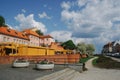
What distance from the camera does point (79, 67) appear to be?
32719mm

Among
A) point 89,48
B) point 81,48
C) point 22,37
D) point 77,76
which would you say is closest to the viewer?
point 77,76

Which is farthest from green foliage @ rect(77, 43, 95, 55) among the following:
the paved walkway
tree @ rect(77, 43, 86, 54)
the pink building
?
the paved walkway

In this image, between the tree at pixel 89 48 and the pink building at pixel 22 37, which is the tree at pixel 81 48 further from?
the pink building at pixel 22 37

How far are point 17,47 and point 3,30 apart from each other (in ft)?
81.0

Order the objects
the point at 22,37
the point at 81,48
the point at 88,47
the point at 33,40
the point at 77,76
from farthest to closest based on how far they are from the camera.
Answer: the point at 88,47 < the point at 81,48 < the point at 33,40 < the point at 22,37 < the point at 77,76

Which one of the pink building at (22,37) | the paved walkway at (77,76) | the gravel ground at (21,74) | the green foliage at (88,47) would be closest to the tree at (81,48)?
the green foliage at (88,47)

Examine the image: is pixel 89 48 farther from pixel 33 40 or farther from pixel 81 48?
pixel 33 40

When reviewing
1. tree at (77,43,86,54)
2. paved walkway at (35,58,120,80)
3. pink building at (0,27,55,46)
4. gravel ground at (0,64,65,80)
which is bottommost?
paved walkway at (35,58,120,80)

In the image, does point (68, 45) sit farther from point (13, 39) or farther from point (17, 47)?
point (17, 47)

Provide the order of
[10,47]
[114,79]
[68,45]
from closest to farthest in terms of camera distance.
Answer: [114,79]
[10,47]
[68,45]

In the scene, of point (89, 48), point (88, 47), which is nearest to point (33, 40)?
point (88, 47)

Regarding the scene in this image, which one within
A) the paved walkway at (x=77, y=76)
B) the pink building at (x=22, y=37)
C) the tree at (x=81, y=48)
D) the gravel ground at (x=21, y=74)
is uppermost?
the pink building at (x=22, y=37)

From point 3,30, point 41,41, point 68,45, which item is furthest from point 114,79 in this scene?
point 68,45

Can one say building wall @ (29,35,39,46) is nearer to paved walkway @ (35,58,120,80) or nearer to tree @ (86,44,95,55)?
tree @ (86,44,95,55)
